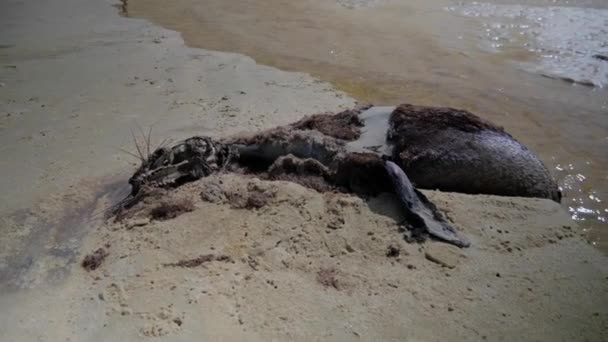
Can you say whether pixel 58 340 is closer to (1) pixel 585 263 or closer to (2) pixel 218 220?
(2) pixel 218 220

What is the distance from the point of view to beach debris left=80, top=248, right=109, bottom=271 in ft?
9.32

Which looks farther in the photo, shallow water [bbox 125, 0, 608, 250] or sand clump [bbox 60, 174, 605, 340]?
shallow water [bbox 125, 0, 608, 250]

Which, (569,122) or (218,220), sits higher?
(569,122)

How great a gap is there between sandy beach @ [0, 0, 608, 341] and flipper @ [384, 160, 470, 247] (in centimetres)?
8

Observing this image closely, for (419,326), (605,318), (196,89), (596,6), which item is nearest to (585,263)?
(605,318)

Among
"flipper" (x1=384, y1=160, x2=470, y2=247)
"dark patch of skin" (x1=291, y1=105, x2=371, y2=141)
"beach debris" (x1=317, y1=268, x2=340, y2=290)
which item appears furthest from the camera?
"dark patch of skin" (x1=291, y1=105, x2=371, y2=141)

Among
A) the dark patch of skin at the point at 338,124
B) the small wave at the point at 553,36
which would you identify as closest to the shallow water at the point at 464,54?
the small wave at the point at 553,36

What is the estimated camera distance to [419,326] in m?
2.35

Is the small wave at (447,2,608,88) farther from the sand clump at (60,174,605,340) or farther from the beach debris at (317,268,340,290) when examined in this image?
the beach debris at (317,268,340,290)

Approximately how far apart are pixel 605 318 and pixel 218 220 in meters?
2.24

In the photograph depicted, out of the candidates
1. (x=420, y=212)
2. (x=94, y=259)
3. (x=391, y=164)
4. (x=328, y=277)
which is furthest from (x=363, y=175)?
(x=94, y=259)

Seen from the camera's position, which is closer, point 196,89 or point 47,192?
point 47,192

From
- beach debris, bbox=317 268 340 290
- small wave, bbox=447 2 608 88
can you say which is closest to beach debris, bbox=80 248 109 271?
beach debris, bbox=317 268 340 290

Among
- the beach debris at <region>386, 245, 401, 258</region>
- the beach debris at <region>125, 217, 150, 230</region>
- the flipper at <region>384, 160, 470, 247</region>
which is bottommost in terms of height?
the beach debris at <region>125, 217, 150, 230</region>
